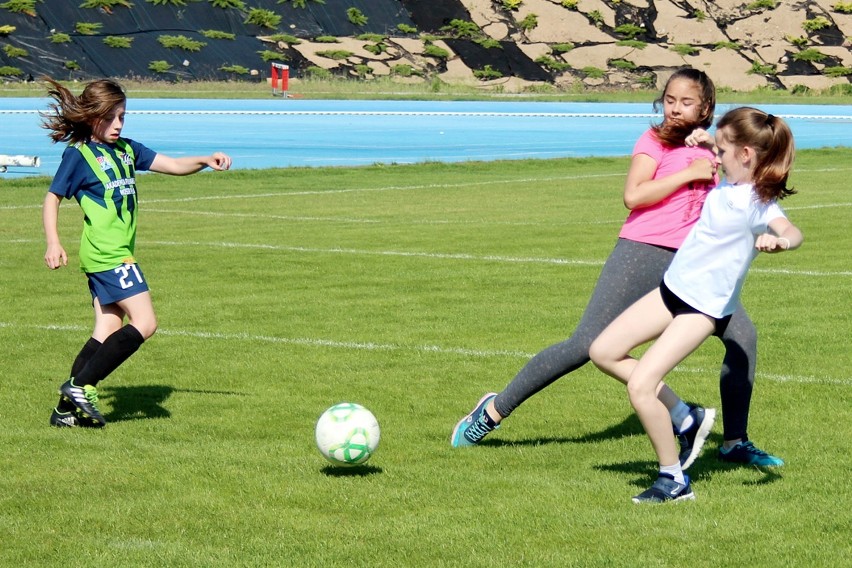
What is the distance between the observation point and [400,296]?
1240 cm

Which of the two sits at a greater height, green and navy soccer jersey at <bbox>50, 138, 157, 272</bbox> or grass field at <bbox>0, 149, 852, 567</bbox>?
green and navy soccer jersey at <bbox>50, 138, 157, 272</bbox>

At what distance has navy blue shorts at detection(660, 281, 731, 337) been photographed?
19.3 ft

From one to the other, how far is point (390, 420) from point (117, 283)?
164 cm

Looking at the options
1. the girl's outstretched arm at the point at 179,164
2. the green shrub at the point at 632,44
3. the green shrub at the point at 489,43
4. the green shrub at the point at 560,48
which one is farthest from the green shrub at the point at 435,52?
the girl's outstretched arm at the point at 179,164

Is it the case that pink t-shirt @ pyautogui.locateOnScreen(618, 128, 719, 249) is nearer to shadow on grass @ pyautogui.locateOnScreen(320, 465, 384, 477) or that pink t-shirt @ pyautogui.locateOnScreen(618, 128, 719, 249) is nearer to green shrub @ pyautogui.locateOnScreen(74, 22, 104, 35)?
shadow on grass @ pyautogui.locateOnScreen(320, 465, 384, 477)

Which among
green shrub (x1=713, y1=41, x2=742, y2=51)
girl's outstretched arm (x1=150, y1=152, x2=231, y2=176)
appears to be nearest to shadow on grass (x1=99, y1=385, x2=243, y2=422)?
girl's outstretched arm (x1=150, y1=152, x2=231, y2=176)

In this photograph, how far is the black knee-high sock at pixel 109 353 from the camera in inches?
299

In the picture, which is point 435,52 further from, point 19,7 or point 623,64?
point 19,7

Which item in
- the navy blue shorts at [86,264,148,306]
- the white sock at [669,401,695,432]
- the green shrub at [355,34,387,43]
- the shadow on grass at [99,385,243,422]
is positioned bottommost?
the green shrub at [355,34,387,43]

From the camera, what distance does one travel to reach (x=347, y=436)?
6.50 meters

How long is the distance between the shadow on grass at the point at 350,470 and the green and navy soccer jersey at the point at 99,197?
1773mm

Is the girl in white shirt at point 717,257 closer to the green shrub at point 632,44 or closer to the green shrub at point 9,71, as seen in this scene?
the green shrub at point 9,71

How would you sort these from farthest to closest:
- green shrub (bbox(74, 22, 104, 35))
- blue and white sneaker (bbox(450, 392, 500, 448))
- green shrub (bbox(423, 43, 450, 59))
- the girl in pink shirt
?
green shrub (bbox(423, 43, 450, 59))
green shrub (bbox(74, 22, 104, 35))
blue and white sneaker (bbox(450, 392, 500, 448))
the girl in pink shirt

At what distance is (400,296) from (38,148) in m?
22.7
